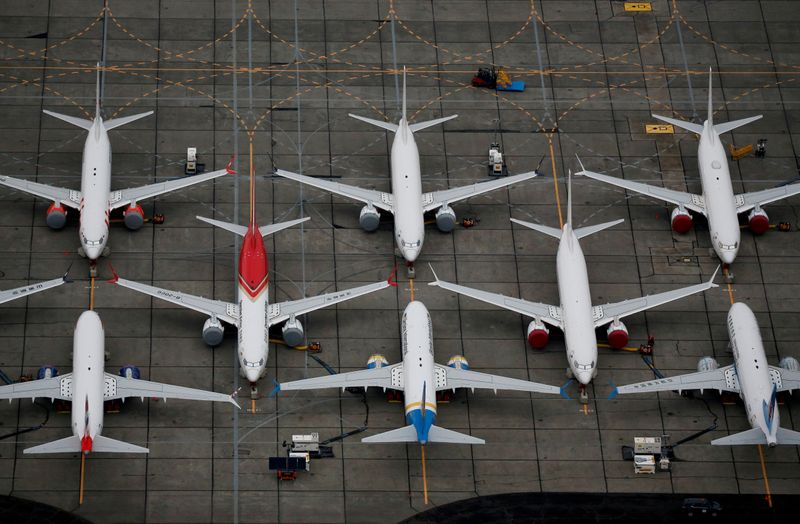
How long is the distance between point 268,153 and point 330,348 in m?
22.6

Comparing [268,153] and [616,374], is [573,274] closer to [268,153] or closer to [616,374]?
[616,374]

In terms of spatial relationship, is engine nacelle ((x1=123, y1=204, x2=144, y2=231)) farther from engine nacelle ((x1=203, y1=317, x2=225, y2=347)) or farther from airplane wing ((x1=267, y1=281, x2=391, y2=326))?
airplane wing ((x1=267, y1=281, x2=391, y2=326))

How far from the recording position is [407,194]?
14600 cm

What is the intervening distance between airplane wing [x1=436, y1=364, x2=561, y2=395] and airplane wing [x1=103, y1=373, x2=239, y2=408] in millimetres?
16968

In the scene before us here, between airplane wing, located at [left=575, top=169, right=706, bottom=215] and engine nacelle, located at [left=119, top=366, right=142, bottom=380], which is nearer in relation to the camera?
engine nacelle, located at [left=119, top=366, right=142, bottom=380]

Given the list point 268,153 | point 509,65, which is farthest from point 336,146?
point 509,65

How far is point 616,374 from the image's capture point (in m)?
140

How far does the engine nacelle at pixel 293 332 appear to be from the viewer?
138875mm

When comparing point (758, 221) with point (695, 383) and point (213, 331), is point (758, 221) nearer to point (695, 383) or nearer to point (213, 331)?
point (695, 383)

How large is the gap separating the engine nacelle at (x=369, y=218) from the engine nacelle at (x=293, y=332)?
12.6 m

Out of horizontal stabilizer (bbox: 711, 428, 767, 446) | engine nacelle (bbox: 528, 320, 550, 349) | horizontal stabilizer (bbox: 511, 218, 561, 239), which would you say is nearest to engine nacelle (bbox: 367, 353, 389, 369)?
engine nacelle (bbox: 528, 320, 550, 349)

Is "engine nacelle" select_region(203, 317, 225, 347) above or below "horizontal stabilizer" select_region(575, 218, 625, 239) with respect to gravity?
below

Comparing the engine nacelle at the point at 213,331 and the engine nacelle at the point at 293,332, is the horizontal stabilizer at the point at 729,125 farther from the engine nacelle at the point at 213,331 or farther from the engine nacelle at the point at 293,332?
the engine nacelle at the point at 213,331

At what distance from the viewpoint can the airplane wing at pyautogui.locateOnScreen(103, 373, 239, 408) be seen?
132875 millimetres
